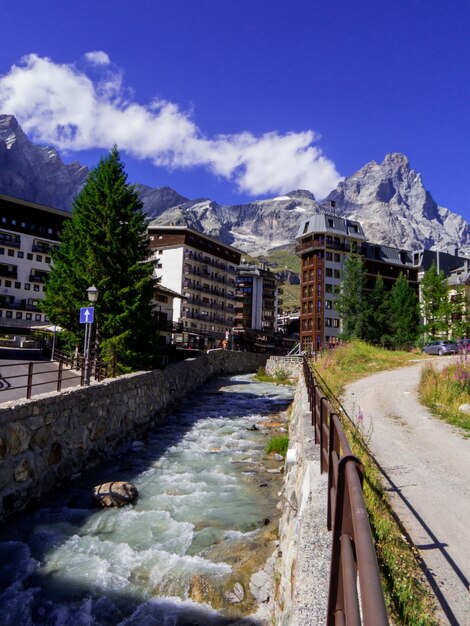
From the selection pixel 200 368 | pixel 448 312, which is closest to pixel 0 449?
pixel 200 368

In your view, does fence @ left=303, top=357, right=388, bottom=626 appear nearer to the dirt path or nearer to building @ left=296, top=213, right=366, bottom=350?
the dirt path

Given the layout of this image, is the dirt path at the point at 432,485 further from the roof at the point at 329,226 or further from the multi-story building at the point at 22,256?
the roof at the point at 329,226

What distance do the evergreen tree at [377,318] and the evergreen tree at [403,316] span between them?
1.13 m

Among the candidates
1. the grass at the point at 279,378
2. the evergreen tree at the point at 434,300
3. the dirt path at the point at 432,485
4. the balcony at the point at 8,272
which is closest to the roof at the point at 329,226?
the evergreen tree at the point at 434,300

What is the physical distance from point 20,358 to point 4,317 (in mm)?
→ 35488

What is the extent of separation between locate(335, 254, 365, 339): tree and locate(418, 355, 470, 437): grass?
38448 mm

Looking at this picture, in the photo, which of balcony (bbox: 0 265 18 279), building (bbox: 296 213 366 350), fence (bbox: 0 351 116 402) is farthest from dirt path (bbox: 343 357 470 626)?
balcony (bbox: 0 265 18 279)

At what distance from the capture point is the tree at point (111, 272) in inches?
852

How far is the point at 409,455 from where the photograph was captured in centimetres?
906

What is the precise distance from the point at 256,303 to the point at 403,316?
5350 cm

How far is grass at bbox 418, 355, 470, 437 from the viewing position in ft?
43.5

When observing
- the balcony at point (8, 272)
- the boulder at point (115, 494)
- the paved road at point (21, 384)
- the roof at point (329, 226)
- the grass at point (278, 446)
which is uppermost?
the roof at point (329, 226)

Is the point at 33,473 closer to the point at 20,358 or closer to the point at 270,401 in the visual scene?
the point at 270,401

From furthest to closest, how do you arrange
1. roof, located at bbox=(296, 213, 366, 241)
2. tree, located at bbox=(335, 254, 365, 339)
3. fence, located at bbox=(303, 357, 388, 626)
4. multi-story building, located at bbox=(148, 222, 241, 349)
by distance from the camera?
1. multi-story building, located at bbox=(148, 222, 241, 349)
2. roof, located at bbox=(296, 213, 366, 241)
3. tree, located at bbox=(335, 254, 365, 339)
4. fence, located at bbox=(303, 357, 388, 626)
